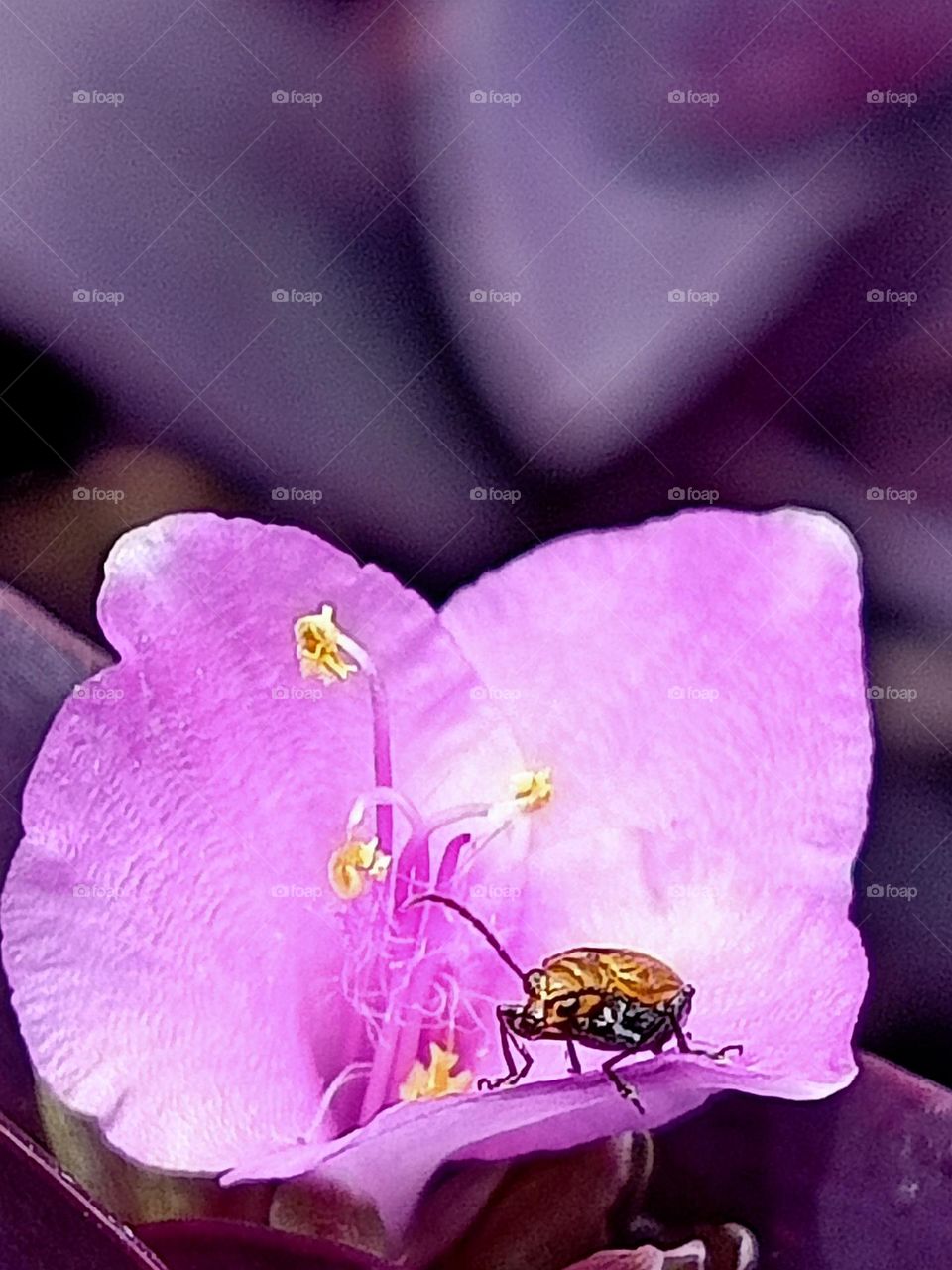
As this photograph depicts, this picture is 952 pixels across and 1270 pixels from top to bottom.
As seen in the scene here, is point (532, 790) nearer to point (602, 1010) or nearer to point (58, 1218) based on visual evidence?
point (602, 1010)

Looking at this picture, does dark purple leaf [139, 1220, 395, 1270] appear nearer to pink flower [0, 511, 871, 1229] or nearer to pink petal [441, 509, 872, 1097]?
pink flower [0, 511, 871, 1229]

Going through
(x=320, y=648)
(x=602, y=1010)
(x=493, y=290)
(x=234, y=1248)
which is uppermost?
(x=493, y=290)

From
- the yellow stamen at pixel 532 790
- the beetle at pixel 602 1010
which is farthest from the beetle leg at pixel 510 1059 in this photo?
the yellow stamen at pixel 532 790

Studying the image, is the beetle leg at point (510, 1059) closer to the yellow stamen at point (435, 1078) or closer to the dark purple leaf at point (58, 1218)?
the yellow stamen at point (435, 1078)

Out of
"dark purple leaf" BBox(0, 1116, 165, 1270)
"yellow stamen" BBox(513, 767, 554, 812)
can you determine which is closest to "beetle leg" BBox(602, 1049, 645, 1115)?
"yellow stamen" BBox(513, 767, 554, 812)

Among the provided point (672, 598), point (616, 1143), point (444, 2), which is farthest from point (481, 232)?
point (616, 1143)

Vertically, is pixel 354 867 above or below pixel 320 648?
below

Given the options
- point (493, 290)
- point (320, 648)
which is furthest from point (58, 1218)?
point (493, 290)
